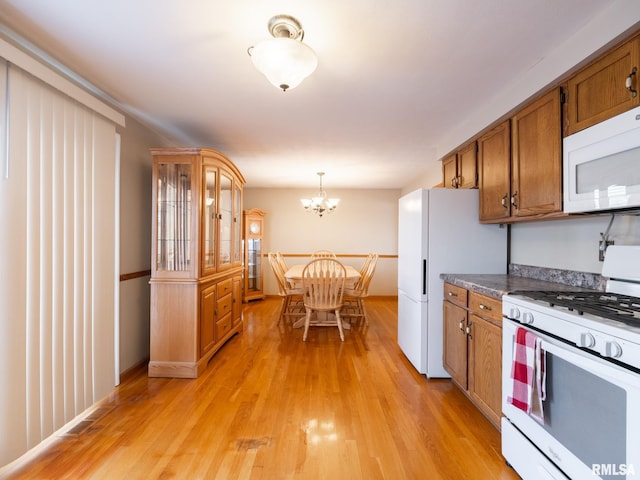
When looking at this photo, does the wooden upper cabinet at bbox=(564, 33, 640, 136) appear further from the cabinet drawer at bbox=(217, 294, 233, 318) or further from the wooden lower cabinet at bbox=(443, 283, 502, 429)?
the cabinet drawer at bbox=(217, 294, 233, 318)

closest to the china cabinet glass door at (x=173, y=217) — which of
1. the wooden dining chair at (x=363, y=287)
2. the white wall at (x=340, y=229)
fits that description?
the wooden dining chair at (x=363, y=287)

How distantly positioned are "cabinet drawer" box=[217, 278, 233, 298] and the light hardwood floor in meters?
0.65

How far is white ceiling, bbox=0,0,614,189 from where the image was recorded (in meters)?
1.36

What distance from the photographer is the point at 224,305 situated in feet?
10.4

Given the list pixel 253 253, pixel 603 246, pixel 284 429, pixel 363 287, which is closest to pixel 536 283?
pixel 603 246

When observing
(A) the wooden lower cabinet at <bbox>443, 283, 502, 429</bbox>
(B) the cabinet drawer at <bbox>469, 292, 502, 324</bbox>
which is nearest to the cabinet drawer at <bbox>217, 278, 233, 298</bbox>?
(A) the wooden lower cabinet at <bbox>443, 283, 502, 429</bbox>

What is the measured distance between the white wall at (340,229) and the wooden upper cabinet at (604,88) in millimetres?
4507

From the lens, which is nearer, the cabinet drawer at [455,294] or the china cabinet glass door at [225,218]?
the cabinet drawer at [455,294]

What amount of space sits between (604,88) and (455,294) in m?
1.47

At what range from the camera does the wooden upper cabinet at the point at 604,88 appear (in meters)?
1.28

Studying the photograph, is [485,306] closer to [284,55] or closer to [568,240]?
[568,240]

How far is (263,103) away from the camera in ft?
7.49

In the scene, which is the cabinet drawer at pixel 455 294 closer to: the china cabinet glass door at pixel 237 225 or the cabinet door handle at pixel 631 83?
the cabinet door handle at pixel 631 83

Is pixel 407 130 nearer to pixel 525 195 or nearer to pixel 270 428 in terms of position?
pixel 525 195
